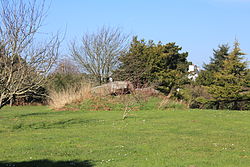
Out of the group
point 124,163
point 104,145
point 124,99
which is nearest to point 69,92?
point 124,99

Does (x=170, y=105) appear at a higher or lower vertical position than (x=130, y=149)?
higher

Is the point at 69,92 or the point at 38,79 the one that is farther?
the point at 69,92

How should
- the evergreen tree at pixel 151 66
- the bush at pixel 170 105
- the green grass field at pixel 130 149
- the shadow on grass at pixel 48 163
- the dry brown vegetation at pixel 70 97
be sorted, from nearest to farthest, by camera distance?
the shadow on grass at pixel 48 163 < the green grass field at pixel 130 149 < the bush at pixel 170 105 < the dry brown vegetation at pixel 70 97 < the evergreen tree at pixel 151 66

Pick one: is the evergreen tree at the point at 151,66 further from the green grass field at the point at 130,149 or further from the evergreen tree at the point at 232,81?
the green grass field at the point at 130,149

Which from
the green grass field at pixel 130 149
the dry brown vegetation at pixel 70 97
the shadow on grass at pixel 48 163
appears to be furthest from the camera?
the dry brown vegetation at pixel 70 97

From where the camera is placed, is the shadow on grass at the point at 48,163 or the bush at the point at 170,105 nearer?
the shadow on grass at the point at 48,163

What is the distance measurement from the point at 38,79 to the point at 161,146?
5093 mm

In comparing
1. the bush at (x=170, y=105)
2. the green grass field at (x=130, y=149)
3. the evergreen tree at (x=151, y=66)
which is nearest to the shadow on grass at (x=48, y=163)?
the green grass field at (x=130, y=149)

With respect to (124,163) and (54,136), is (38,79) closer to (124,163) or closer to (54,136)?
(54,136)

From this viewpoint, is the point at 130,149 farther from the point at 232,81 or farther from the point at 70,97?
the point at 232,81

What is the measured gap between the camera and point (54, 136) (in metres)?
11.6

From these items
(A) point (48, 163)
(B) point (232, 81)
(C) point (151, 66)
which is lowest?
(A) point (48, 163)

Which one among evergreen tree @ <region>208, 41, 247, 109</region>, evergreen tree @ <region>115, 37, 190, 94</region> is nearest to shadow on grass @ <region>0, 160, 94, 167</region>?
evergreen tree @ <region>115, 37, 190, 94</region>

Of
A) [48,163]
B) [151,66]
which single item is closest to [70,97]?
[151,66]
